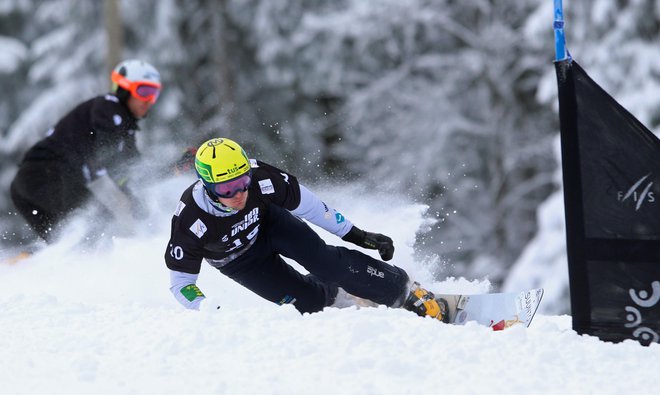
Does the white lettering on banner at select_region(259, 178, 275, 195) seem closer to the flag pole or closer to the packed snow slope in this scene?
the packed snow slope

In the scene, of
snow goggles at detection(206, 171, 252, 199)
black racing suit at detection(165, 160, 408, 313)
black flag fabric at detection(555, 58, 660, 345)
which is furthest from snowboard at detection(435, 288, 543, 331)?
snow goggles at detection(206, 171, 252, 199)

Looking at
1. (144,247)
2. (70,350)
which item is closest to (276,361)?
(70,350)

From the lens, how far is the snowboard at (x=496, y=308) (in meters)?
6.06

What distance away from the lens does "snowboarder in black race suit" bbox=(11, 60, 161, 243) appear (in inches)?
326

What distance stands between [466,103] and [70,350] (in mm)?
16616

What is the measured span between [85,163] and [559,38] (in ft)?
14.9

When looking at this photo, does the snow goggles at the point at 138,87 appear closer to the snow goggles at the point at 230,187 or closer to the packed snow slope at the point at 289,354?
the packed snow slope at the point at 289,354

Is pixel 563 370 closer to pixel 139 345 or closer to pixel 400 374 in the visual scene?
pixel 400 374

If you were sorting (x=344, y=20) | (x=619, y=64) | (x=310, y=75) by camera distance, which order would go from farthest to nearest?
1. (x=310, y=75)
2. (x=344, y=20)
3. (x=619, y=64)

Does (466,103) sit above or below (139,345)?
above

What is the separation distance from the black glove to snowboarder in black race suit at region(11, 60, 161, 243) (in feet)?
9.39

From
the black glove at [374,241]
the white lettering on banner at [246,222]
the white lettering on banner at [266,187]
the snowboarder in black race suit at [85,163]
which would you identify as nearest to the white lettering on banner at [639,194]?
the black glove at [374,241]

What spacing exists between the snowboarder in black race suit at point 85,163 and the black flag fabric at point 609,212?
4.26m

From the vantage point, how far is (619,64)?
1519 centimetres
